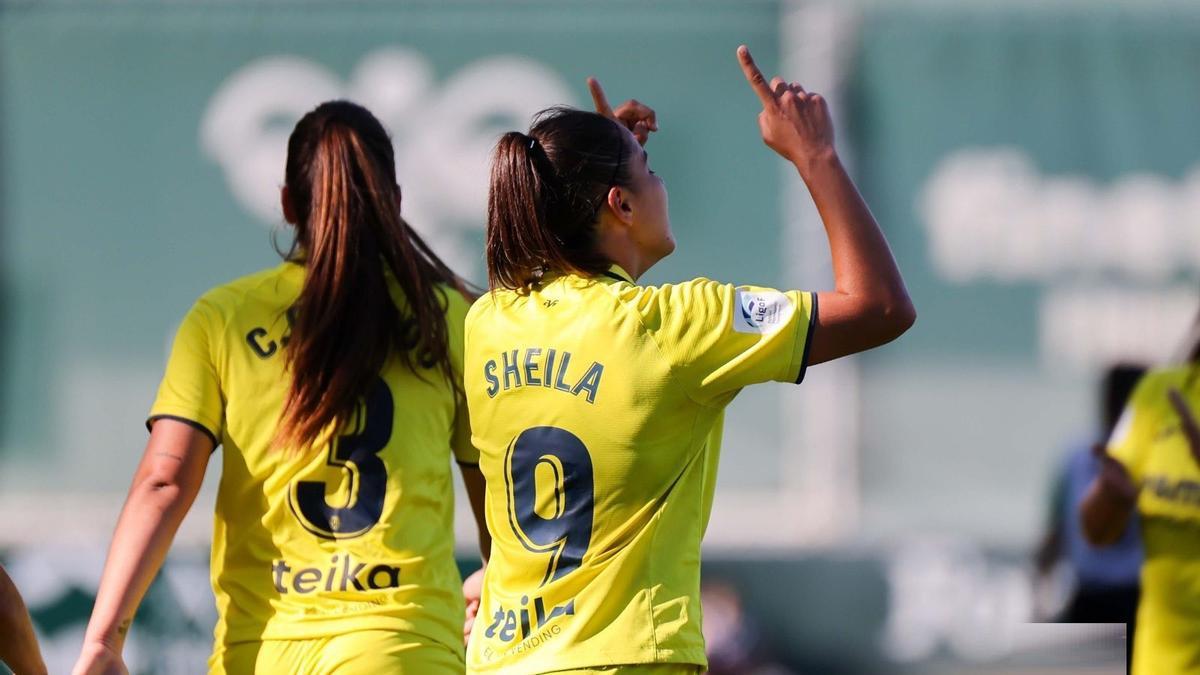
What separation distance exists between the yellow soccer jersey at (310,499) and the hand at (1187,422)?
228 cm

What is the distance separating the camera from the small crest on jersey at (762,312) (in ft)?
7.77

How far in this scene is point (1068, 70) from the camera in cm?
800

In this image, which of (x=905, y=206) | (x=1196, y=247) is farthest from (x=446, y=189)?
(x=1196, y=247)

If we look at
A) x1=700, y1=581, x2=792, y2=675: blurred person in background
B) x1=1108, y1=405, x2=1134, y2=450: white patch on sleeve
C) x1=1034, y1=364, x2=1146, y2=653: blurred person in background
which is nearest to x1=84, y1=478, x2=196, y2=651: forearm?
x1=1108, y1=405, x2=1134, y2=450: white patch on sleeve

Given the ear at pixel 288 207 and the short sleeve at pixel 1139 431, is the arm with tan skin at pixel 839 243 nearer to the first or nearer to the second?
the ear at pixel 288 207

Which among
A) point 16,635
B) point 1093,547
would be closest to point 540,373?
point 16,635

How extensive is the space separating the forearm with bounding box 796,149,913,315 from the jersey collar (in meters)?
0.32

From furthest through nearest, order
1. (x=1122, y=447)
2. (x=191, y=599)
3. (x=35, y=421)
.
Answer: (x=35, y=421), (x=191, y=599), (x=1122, y=447)

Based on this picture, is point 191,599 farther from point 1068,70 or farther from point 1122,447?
point 1068,70

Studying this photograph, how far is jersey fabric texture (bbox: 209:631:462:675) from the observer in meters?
2.90

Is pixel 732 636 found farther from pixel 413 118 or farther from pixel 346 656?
pixel 346 656

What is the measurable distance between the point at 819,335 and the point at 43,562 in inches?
213

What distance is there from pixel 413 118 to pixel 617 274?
5561 millimetres

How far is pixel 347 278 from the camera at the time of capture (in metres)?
3.09
